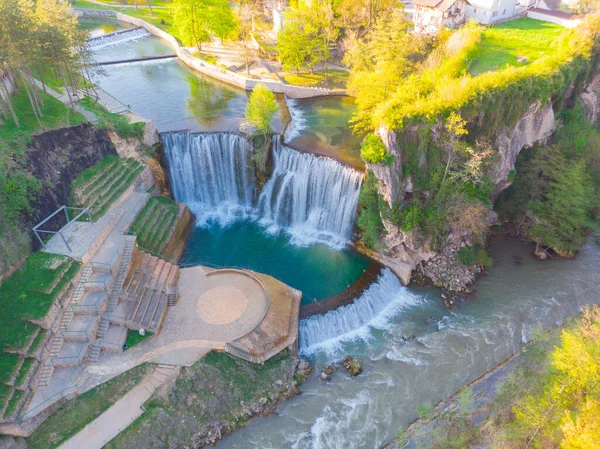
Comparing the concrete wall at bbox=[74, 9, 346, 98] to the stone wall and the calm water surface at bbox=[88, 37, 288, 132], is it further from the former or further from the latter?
the stone wall

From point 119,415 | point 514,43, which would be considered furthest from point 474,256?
point 119,415

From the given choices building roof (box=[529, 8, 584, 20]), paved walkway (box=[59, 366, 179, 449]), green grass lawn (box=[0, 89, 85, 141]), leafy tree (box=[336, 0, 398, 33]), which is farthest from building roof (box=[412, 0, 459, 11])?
paved walkway (box=[59, 366, 179, 449])

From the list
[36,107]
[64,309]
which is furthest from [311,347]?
[36,107]

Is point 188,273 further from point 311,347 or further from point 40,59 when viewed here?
point 40,59

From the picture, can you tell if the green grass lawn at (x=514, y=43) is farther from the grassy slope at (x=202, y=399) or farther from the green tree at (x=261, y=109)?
the grassy slope at (x=202, y=399)

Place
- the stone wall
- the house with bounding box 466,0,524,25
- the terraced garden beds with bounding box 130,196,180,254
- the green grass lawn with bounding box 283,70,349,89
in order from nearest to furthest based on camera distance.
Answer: the terraced garden beds with bounding box 130,196,180,254 → the stone wall → the house with bounding box 466,0,524,25 → the green grass lawn with bounding box 283,70,349,89
